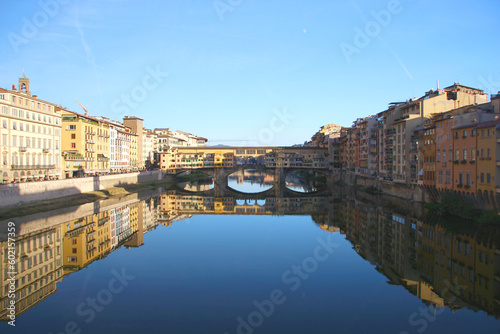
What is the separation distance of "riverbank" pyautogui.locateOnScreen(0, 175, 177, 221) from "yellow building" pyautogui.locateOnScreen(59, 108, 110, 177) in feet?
16.1

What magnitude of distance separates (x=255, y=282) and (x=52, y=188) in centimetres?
2353

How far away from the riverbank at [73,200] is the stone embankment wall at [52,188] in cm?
42

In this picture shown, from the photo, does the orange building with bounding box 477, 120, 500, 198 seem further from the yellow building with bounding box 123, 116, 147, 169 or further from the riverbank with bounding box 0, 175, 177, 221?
the yellow building with bounding box 123, 116, 147, 169

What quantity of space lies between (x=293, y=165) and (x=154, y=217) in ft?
127

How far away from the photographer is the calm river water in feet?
35.6

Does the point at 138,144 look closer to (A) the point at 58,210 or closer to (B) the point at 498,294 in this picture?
(A) the point at 58,210

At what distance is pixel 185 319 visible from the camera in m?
11.0

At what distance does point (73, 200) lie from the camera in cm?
3281

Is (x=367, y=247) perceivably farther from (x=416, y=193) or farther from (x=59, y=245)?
(x=59, y=245)

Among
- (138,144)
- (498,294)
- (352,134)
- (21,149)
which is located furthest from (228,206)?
(138,144)

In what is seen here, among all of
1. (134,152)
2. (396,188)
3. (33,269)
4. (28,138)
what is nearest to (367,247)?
(33,269)
